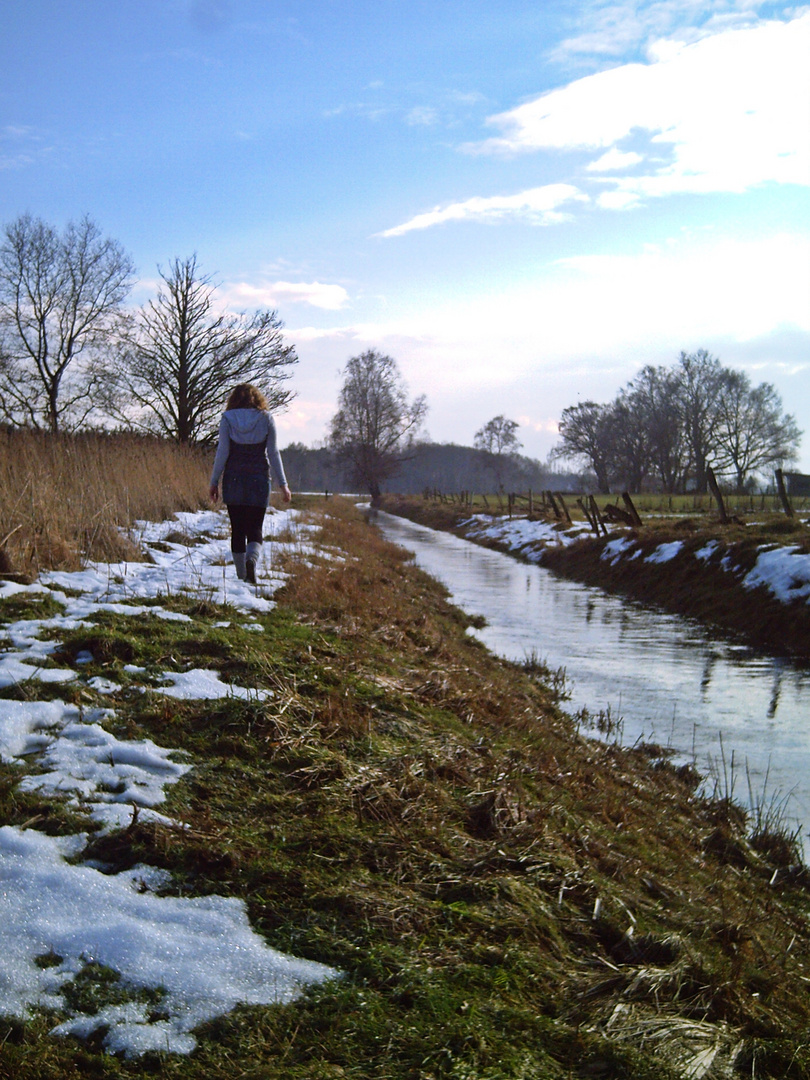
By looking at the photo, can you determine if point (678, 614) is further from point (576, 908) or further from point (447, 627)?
point (576, 908)

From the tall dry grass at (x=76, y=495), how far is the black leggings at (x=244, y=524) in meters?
1.44

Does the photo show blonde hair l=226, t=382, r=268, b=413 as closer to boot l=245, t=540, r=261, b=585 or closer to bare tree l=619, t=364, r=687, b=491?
boot l=245, t=540, r=261, b=585

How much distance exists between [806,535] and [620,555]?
4.98 metres

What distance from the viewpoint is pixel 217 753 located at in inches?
151

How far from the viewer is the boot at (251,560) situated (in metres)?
8.30

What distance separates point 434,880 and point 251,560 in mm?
5639

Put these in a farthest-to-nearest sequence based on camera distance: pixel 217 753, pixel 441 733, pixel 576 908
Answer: pixel 441 733, pixel 217 753, pixel 576 908

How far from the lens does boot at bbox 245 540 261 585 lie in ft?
27.2

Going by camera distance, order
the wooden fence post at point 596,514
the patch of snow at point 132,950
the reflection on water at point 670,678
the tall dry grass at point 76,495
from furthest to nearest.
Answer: the wooden fence post at point 596,514 < the tall dry grass at point 76,495 < the reflection on water at point 670,678 < the patch of snow at point 132,950

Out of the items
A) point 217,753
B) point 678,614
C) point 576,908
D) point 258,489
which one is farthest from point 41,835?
point 678,614

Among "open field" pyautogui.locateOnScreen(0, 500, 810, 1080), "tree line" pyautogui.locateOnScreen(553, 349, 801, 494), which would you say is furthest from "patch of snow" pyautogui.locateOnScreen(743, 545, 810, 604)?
"tree line" pyautogui.locateOnScreen(553, 349, 801, 494)

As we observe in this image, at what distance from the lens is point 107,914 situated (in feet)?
8.29

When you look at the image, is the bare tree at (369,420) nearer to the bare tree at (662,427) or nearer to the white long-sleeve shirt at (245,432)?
the bare tree at (662,427)

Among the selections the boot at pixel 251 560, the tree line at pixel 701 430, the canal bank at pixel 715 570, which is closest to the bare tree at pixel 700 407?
the tree line at pixel 701 430
